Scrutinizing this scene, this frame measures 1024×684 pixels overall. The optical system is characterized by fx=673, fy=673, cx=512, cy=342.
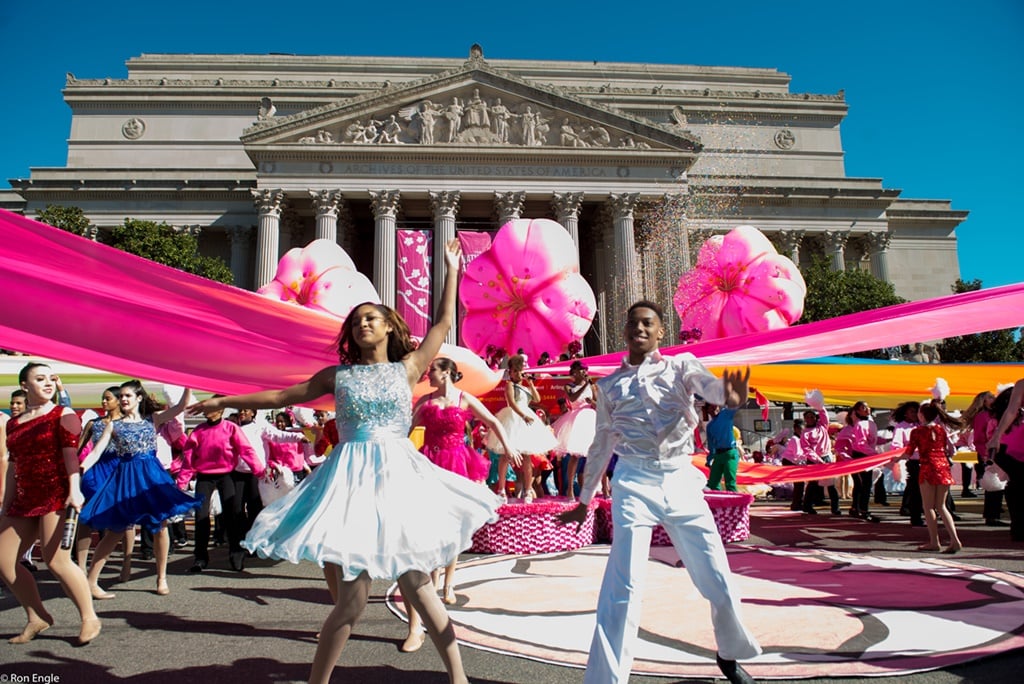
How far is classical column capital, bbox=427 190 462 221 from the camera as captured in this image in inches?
1425

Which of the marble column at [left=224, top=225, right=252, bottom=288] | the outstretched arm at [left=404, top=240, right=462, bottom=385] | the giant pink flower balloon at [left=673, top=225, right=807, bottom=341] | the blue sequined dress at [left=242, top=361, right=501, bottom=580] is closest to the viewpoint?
the blue sequined dress at [left=242, top=361, right=501, bottom=580]

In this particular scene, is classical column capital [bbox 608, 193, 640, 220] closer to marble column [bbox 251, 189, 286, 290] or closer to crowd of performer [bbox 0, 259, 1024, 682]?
marble column [bbox 251, 189, 286, 290]

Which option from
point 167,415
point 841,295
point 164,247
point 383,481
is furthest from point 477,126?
point 383,481

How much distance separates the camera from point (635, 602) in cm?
321

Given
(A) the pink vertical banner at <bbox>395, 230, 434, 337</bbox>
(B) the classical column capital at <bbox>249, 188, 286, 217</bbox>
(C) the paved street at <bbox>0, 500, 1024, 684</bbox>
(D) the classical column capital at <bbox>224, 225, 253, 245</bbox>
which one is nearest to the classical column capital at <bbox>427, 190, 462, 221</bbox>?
(A) the pink vertical banner at <bbox>395, 230, 434, 337</bbox>

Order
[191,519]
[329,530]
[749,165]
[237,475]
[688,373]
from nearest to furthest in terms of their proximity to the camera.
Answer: [329,530] → [688,373] → [237,475] → [191,519] → [749,165]

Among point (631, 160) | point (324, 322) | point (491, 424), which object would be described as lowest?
point (491, 424)

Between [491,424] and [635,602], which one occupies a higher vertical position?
[491,424]

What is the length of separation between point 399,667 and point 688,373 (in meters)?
2.49

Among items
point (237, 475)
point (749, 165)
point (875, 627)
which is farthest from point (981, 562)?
point (749, 165)

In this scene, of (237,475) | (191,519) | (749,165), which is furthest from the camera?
(749,165)

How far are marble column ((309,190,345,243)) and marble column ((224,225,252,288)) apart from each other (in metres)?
7.51

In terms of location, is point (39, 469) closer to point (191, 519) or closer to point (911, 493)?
point (191, 519)

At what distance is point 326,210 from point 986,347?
1271 inches
